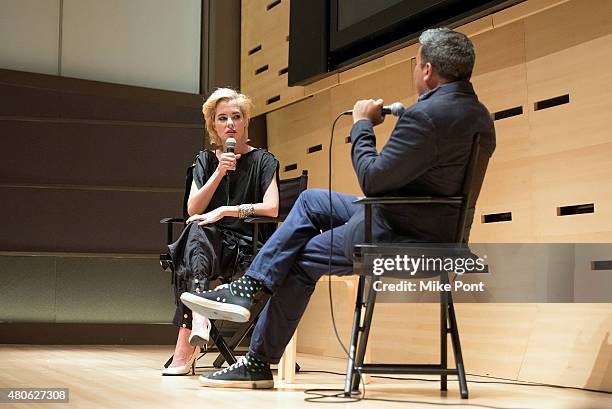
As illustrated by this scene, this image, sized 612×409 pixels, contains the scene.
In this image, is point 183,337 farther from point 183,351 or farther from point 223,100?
point 223,100

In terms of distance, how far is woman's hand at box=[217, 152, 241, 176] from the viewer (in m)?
3.45

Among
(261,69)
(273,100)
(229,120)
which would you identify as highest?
(261,69)

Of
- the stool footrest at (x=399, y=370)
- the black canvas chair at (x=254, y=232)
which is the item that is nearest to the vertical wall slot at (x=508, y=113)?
the black canvas chair at (x=254, y=232)

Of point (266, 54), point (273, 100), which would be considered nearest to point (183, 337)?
point (273, 100)

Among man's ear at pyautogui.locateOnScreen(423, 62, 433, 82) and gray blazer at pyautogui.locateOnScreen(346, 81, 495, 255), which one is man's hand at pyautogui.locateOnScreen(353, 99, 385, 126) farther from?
man's ear at pyautogui.locateOnScreen(423, 62, 433, 82)

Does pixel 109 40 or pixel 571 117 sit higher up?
pixel 109 40

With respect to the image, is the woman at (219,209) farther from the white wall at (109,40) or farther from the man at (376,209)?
the white wall at (109,40)

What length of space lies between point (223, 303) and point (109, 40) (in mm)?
3777

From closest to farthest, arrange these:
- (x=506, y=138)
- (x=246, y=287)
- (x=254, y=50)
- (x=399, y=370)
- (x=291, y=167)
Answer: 1. (x=399, y=370)
2. (x=246, y=287)
3. (x=506, y=138)
4. (x=291, y=167)
5. (x=254, y=50)

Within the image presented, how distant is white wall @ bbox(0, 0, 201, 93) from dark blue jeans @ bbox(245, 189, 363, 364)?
352 cm

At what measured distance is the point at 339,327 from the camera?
5090 mm

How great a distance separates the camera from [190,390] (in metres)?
2.89

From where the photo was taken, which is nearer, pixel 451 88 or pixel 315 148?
pixel 451 88

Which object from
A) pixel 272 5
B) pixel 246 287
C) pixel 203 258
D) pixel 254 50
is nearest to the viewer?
pixel 246 287
